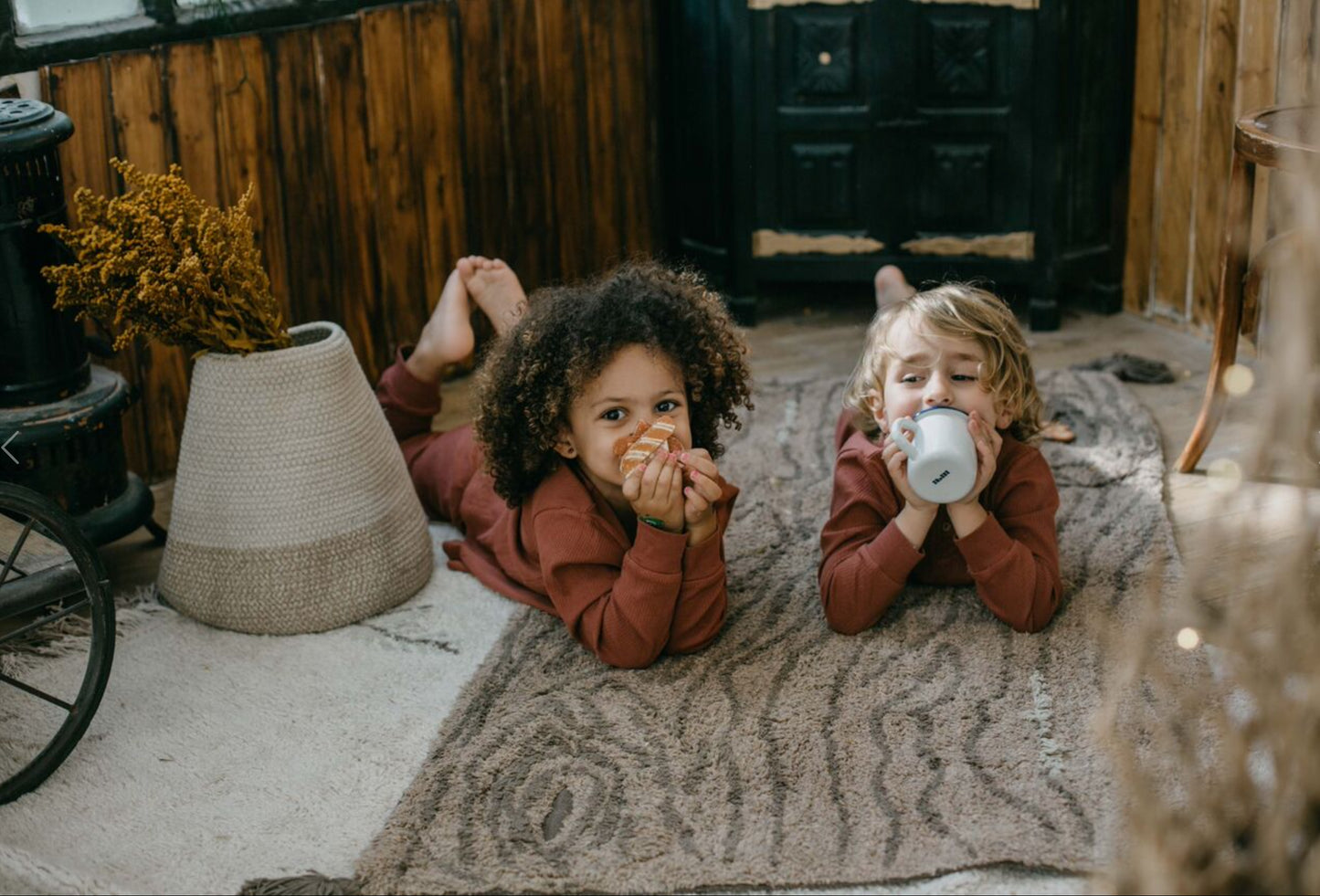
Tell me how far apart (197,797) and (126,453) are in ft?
3.78

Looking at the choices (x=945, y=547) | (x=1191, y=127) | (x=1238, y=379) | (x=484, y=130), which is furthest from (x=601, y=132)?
(x=945, y=547)

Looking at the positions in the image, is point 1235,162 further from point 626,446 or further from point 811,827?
point 811,827

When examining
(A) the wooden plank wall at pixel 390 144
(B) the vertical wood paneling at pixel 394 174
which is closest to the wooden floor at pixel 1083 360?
(B) the vertical wood paneling at pixel 394 174

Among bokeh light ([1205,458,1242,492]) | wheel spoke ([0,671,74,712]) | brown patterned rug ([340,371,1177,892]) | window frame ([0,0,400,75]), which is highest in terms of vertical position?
window frame ([0,0,400,75])

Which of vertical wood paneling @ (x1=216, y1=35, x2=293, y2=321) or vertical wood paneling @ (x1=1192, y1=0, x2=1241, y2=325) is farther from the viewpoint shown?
vertical wood paneling @ (x1=1192, y1=0, x2=1241, y2=325)

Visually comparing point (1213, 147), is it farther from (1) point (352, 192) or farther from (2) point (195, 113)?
(2) point (195, 113)

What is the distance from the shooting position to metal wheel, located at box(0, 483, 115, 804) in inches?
71.0

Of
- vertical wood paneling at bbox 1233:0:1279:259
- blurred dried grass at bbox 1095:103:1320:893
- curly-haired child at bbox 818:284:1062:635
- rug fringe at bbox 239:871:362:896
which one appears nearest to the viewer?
blurred dried grass at bbox 1095:103:1320:893

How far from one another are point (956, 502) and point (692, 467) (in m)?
0.37

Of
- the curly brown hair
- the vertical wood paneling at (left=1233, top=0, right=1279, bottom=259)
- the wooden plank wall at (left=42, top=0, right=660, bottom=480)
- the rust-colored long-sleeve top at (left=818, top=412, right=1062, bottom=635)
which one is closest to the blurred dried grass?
the rust-colored long-sleeve top at (left=818, top=412, right=1062, bottom=635)

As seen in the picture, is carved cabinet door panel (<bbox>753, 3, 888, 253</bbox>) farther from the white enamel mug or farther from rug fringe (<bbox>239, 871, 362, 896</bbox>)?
rug fringe (<bbox>239, 871, 362, 896</bbox>)

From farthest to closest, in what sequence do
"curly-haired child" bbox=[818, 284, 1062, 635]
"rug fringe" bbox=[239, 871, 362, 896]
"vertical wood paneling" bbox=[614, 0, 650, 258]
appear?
"vertical wood paneling" bbox=[614, 0, 650, 258] < "curly-haired child" bbox=[818, 284, 1062, 635] < "rug fringe" bbox=[239, 871, 362, 896]

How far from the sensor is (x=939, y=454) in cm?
193

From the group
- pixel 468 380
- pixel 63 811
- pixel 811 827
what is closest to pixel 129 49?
pixel 468 380
